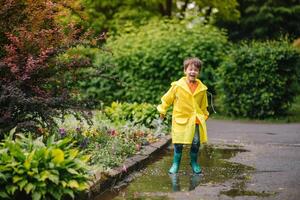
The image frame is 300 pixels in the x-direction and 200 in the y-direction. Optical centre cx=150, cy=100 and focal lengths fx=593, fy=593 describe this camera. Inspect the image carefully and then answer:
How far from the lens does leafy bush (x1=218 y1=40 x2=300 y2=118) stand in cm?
1441

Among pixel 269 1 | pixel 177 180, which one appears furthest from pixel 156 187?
pixel 269 1

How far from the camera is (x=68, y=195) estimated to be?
19.0ft

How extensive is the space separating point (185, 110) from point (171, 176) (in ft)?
2.95

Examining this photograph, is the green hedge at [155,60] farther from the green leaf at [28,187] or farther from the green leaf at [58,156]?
the green leaf at [28,187]

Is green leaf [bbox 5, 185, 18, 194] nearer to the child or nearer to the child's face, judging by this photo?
the child

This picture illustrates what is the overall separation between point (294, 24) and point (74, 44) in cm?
2088

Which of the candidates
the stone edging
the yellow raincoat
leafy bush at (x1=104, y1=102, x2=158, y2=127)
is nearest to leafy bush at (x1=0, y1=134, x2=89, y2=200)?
the stone edging

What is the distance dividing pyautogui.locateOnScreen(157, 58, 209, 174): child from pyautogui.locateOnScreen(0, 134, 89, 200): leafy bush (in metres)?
2.31

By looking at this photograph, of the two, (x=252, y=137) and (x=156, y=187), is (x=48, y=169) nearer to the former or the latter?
(x=156, y=187)

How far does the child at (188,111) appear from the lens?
779cm

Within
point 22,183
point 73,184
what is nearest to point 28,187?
point 22,183

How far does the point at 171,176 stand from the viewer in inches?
301

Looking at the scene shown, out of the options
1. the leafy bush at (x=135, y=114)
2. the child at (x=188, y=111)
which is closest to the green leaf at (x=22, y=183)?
the child at (x=188, y=111)

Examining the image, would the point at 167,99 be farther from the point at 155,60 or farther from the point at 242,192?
the point at 155,60
